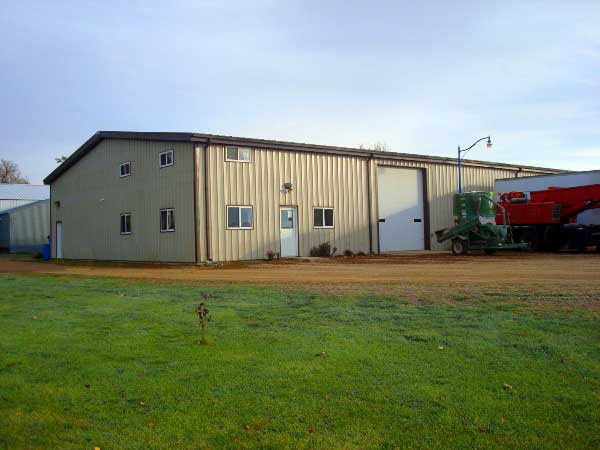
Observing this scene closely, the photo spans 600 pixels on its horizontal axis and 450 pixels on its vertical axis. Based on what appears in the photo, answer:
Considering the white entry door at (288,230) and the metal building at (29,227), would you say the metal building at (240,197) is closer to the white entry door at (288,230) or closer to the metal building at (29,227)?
the white entry door at (288,230)

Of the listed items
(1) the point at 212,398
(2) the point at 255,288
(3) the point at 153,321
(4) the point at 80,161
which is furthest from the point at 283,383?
(4) the point at 80,161

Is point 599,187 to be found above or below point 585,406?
above

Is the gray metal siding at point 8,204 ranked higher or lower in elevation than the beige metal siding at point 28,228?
higher

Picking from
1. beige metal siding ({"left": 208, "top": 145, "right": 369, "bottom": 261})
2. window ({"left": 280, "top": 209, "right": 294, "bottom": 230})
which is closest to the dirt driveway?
beige metal siding ({"left": 208, "top": 145, "right": 369, "bottom": 261})

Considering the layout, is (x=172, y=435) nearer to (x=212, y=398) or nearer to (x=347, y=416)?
(x=212, y=398)

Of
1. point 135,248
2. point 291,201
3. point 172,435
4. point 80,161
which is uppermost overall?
point 80,161

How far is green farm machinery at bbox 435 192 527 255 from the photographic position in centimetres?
2489

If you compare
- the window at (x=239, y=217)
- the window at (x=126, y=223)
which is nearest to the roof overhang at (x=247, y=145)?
the window at (x=239, y=217)

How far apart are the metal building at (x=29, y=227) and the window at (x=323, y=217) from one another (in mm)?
26799

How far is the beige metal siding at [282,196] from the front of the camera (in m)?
23.5

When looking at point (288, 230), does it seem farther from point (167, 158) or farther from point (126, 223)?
point (126, 223)

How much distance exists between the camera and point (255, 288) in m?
13.6

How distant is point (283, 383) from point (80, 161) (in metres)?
29.5

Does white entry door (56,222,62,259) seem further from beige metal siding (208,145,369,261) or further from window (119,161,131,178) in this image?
beige metal siding (208,145,369,261)
